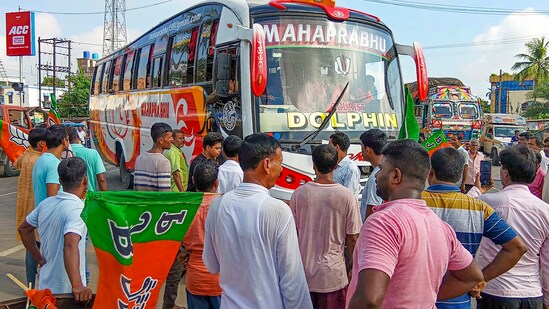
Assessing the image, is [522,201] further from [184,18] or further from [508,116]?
[508,116]

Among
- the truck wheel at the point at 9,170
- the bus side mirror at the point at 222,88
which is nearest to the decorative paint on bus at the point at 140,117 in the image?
the bus side mirror at the point at 222,88

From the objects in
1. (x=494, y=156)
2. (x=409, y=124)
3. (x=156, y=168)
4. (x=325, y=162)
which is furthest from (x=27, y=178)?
(x=494, y=156)

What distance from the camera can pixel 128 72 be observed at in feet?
42.0

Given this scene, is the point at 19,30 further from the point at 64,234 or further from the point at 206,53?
the point at 64,234

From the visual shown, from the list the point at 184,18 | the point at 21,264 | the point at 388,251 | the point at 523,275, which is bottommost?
the point at 21,264

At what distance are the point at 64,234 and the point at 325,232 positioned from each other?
5.63 ft

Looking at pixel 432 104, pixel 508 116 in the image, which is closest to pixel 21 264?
pixel 432 104

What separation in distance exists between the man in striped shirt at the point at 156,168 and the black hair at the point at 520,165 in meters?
3.76

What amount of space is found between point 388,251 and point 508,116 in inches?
1104

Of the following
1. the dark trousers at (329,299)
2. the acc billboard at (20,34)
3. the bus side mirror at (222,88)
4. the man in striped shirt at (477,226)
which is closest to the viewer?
the man in striped shirt at (477,226)

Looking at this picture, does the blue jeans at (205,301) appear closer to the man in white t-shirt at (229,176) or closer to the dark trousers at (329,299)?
the dark trousers at (329,299)

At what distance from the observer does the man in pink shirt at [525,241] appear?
3.22 m

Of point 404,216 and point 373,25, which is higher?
point 373,25

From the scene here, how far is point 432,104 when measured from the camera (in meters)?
25.3
